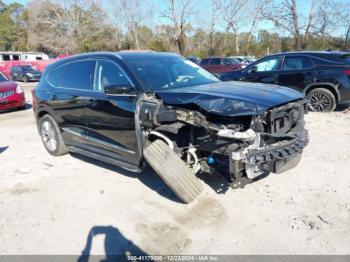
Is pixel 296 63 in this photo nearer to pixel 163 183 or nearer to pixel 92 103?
pixel 163 183

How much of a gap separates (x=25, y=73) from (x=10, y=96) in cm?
1498

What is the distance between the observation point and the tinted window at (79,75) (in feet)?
16.9

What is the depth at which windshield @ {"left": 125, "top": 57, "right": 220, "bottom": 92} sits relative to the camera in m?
4.55

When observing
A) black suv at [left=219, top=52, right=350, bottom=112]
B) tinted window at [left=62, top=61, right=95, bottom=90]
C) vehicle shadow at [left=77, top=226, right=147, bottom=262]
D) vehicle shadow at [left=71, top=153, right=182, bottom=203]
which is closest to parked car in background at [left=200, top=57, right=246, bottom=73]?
black suv at [left=219, top=52, right=350, bottom=112]

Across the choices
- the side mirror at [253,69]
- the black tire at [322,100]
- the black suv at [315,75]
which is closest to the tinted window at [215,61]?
the side mirror at [253,69]

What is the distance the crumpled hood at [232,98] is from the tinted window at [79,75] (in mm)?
1399

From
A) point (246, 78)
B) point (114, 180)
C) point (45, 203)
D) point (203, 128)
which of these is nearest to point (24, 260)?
point (45, 203)

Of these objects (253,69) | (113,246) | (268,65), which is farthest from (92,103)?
(268,65)

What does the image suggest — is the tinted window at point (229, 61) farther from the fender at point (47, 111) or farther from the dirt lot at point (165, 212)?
the fender at point (47, 111)

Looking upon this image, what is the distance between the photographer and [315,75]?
28.9 feet

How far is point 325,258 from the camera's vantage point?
3.11 meters

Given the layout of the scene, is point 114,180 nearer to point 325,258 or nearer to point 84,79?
point 84,79

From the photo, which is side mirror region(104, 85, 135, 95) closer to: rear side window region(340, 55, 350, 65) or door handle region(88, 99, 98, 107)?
door handle region(88, 99, 98, 107)

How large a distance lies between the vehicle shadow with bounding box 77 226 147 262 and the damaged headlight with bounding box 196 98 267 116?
164 cm
